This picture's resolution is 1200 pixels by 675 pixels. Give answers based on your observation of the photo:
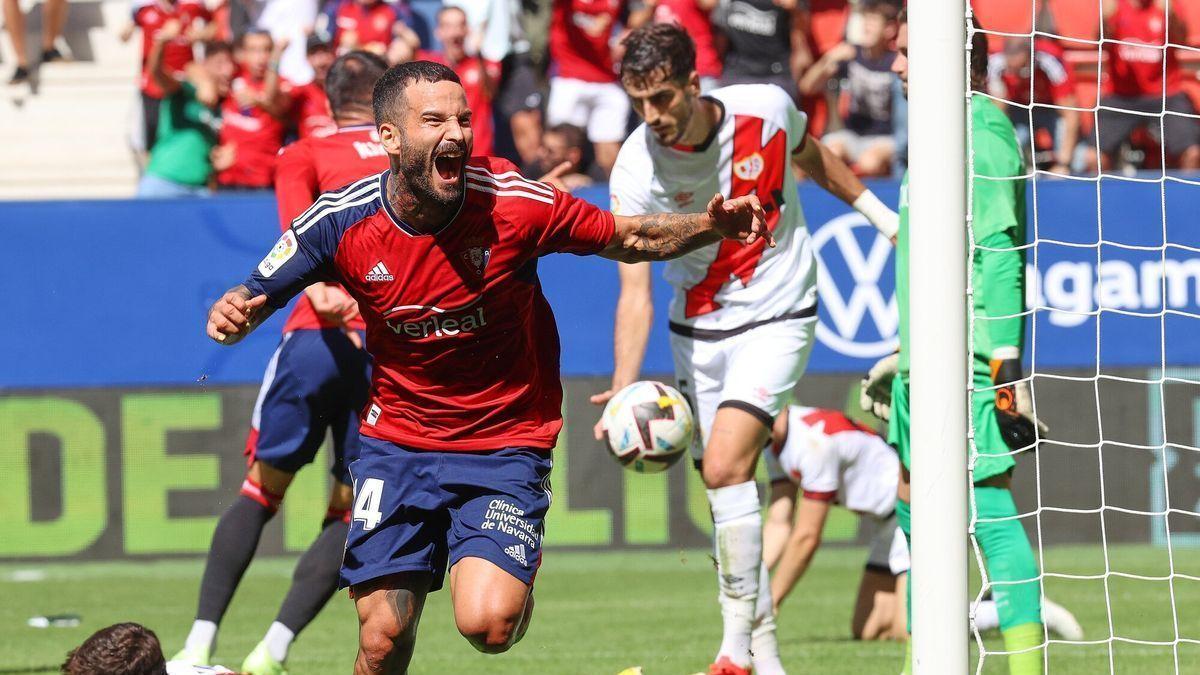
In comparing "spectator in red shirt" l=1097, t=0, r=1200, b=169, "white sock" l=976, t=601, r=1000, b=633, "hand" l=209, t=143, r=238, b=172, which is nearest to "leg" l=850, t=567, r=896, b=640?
"white sock" l=976, t=601, r=1000, b=633

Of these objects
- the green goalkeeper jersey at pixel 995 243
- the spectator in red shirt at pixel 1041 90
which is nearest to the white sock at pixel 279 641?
the green goalkeeper jersey at pixel 995 243

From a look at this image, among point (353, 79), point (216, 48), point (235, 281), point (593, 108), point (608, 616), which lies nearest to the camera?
point (353, 79)

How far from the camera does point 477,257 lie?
16.0 feet

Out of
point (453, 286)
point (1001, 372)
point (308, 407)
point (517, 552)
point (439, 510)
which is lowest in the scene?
point (517, 552)

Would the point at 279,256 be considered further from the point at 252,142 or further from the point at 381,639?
the point at 252,142

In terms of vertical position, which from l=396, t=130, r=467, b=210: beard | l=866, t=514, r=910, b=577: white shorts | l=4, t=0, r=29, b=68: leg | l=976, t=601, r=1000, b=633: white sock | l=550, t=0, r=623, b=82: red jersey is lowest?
l=976, t=601, r=1000, b=633: white sock

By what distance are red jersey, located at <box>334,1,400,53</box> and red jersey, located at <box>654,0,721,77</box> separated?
6.69 ft

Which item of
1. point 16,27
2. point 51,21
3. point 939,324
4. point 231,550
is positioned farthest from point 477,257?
point 51,21

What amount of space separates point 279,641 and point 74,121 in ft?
27.6

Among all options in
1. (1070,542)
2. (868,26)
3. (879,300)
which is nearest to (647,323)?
(879,300)

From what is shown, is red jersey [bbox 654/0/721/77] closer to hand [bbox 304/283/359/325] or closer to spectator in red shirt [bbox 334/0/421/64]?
spectator in red shirt [bbox 334/0/421/64]

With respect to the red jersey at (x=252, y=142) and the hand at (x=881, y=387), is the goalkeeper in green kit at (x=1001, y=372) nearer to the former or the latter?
the hand at (x=881, y=387)

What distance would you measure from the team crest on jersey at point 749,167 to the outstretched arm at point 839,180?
0.24 m

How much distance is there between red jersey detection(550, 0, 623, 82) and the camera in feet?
41.0
